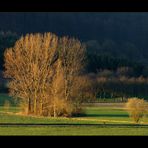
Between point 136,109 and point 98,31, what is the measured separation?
9.67 m

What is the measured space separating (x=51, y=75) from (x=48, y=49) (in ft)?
6.13

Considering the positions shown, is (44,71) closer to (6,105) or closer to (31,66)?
(31,66)

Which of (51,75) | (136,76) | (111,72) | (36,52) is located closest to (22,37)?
(36,52)

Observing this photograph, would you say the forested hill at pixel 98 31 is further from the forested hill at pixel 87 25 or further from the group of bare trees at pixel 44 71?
the group of bare trees at pixel 44 71

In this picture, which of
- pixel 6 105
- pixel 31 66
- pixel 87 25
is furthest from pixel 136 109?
pixel 6 105

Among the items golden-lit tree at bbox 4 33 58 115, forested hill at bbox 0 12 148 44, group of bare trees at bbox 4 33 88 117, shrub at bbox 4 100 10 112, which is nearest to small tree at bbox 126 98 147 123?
group of bare trees at bbox 4 33 88 117

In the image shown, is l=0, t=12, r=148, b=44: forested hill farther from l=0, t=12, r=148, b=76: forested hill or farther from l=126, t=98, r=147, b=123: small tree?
l=126, t=98, r=147, b=123: small tree

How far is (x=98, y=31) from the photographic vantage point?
3125 centimetres

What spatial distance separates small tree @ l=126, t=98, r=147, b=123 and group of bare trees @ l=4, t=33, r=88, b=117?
331 cm

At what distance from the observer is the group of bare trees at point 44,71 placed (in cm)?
2575

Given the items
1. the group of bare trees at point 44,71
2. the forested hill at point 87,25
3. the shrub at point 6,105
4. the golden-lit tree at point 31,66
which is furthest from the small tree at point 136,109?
the shrub at point 6,105

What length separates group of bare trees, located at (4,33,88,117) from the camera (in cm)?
2575
